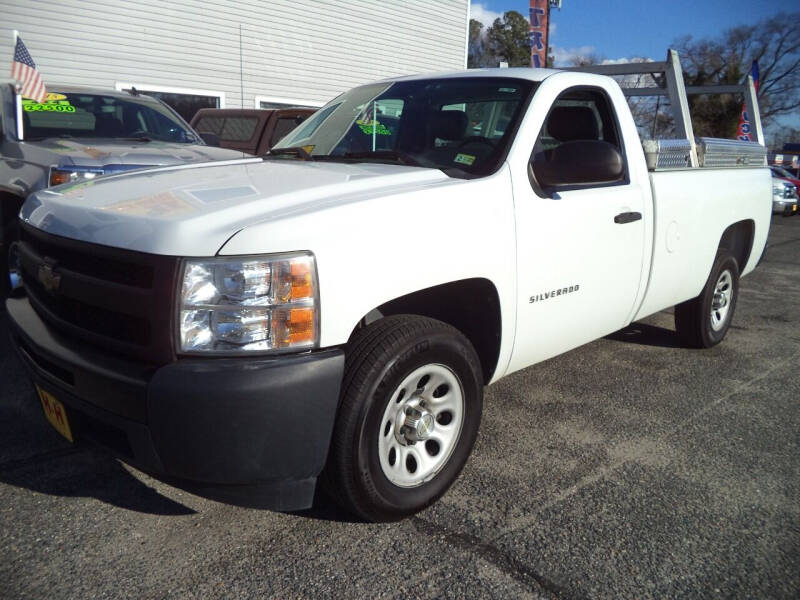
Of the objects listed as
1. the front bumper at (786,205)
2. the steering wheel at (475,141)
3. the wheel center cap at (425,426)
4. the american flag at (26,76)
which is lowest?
the wheel center cap at (425,426)

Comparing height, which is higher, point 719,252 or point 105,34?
point 105,34

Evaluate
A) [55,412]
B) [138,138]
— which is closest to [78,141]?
[138,138]

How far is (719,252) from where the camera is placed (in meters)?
4.95

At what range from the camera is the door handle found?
3.57 m

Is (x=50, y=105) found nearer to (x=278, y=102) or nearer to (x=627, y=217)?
(x=627, y=217)

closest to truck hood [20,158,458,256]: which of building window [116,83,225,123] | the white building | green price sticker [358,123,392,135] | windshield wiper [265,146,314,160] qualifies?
windshield wiper [265,146,314,160]

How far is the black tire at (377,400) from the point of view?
2.39 metres

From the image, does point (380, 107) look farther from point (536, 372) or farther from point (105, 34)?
point (105, 34)

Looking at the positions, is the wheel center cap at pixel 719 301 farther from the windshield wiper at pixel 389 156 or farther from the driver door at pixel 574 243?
the windshield wiper at pixel 389 156

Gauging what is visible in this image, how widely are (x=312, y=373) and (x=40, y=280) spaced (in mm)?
1252

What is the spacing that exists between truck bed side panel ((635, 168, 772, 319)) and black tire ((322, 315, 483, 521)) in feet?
5.93

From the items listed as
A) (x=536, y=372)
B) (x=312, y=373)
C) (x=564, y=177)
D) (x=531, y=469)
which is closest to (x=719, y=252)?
(x=536, y=372)

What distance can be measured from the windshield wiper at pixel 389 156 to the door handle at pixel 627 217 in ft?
3.69

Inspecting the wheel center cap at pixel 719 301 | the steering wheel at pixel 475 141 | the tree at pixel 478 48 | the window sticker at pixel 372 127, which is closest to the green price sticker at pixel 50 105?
the window sticker at pixel 372 127
